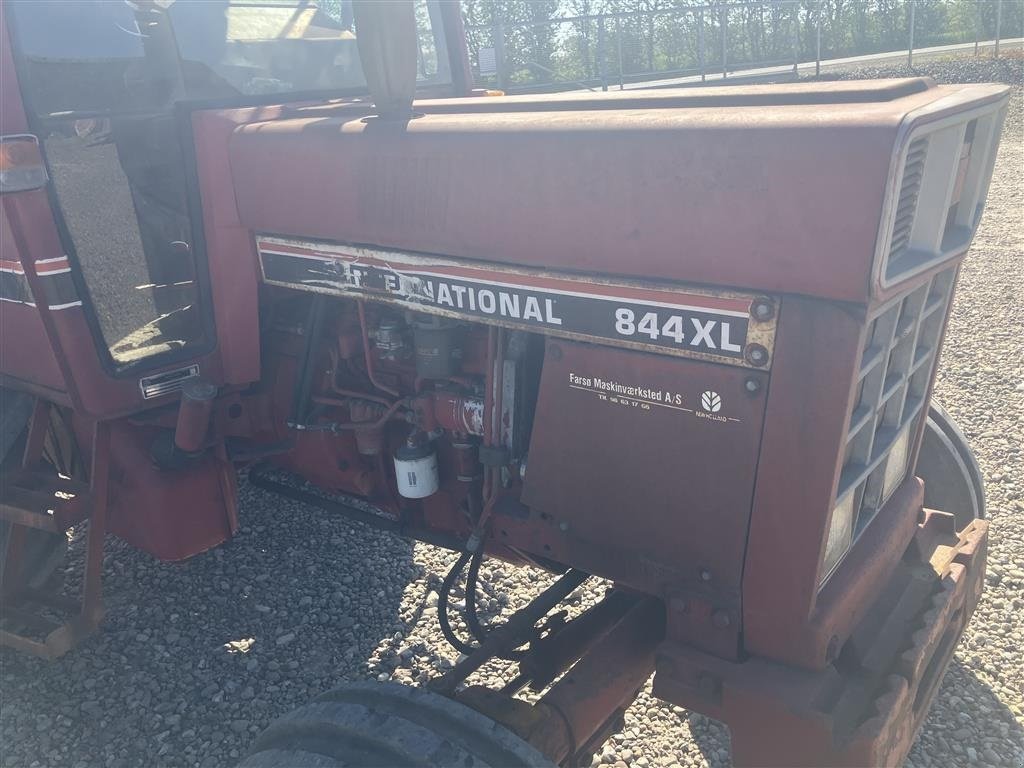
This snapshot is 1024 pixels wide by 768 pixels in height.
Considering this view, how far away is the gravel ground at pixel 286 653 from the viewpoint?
9.29 feet

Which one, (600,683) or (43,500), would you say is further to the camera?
(43,500)

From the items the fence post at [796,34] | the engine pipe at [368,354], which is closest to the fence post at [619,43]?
the fence post at [796,34]

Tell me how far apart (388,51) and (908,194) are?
1302 mm

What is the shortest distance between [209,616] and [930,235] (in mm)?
2812

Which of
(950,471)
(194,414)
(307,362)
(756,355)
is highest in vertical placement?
(756,355)

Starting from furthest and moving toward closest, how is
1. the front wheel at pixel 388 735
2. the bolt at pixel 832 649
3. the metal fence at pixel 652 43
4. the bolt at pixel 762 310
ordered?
the metal fence at pixel 652 43
the bolt at pixel 832 649
the front wheel at pixel 388 735
the bolt at pixel 762 310

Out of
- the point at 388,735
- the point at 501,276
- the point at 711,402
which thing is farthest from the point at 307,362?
the point at 711,402

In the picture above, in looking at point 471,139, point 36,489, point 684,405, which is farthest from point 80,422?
point 684,405


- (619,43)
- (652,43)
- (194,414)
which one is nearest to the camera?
(194,414)

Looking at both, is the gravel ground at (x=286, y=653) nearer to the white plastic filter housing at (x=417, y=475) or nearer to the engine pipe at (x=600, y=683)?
the engine pipe at (x=600, y=683)

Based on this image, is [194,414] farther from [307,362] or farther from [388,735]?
[388,735]

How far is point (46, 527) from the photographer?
289 cm

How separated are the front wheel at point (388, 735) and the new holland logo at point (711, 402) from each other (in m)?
0.77

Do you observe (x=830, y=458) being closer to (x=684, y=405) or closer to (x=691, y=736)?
(x=684, y=405)
